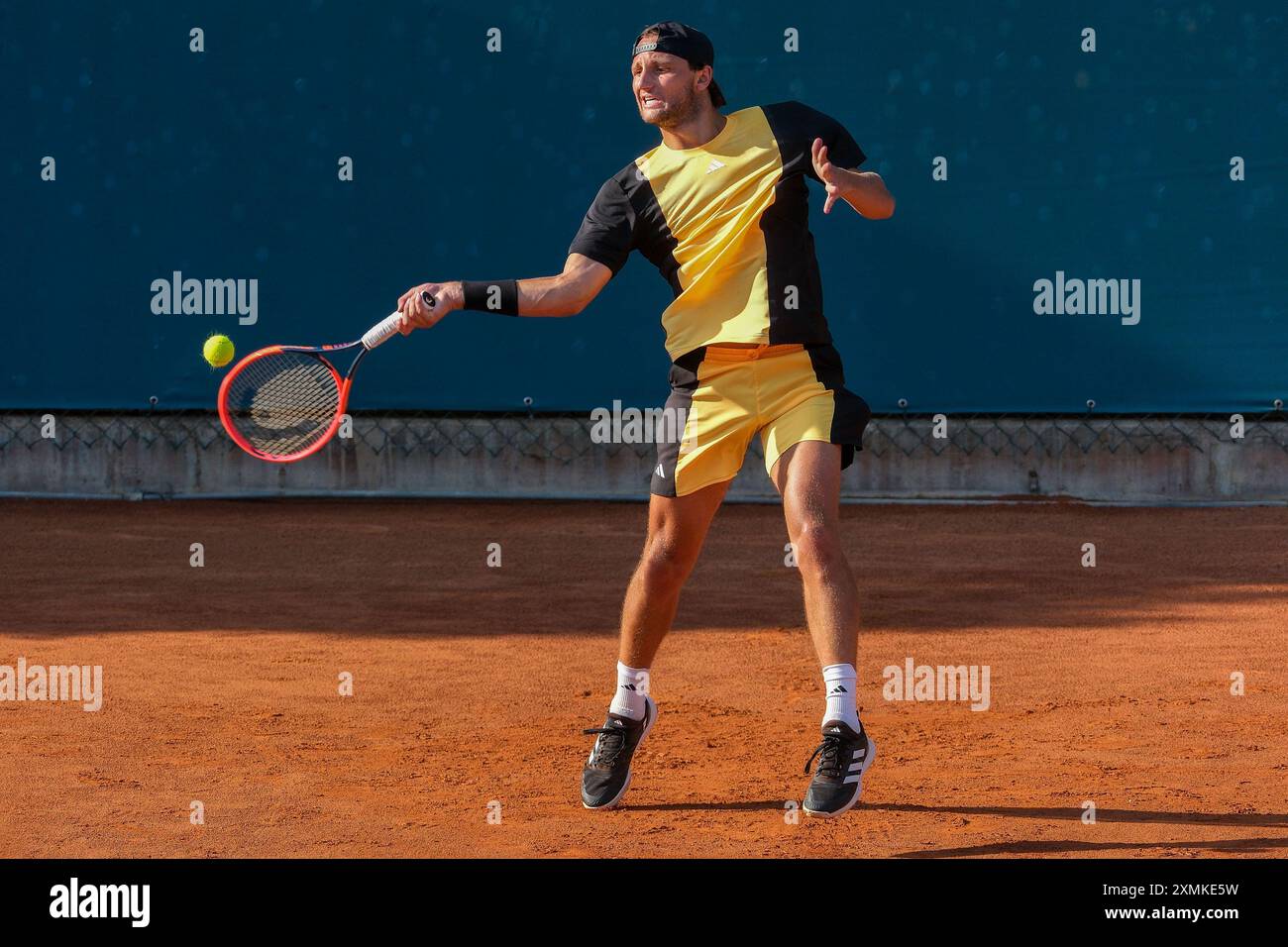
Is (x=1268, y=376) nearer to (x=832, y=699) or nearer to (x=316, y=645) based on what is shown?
(x=316, y=645)

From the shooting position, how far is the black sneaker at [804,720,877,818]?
12.9 feet

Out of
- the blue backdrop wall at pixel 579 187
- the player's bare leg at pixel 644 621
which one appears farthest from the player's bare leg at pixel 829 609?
the blue backdrop wall at pixel 579 187

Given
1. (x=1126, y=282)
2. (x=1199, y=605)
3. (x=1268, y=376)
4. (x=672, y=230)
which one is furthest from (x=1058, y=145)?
(x=672, y=230)

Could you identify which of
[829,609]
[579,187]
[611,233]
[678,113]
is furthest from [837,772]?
[579,187]

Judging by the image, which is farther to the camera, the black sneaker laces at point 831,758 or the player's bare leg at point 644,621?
the player's bare leg at point 644,621

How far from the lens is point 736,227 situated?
417 centimetres

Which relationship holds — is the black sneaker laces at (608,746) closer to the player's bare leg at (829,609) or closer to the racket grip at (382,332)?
the player's bare leg at (829,609)

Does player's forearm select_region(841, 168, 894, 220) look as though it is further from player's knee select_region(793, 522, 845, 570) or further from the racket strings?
the racket strings

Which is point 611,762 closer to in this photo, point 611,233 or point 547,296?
point 547,296

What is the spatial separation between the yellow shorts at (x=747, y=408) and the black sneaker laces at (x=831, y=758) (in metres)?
0.69

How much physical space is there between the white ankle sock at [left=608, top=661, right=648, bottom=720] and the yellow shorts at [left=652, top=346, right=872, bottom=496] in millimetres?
503

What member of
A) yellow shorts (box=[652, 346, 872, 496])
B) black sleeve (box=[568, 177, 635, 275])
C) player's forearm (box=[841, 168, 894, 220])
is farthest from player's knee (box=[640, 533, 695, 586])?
player's forearm (box=[841, 168, 894, 220])

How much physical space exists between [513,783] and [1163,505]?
7685 millimetres

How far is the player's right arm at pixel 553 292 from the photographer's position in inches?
161
